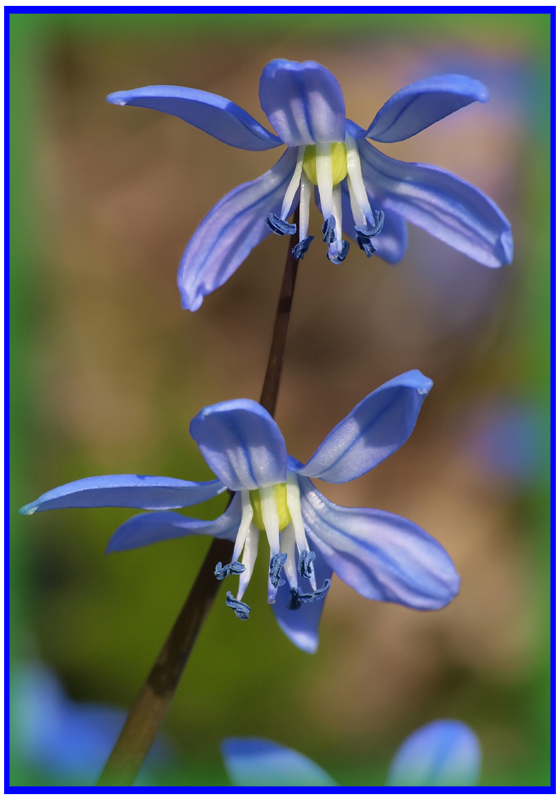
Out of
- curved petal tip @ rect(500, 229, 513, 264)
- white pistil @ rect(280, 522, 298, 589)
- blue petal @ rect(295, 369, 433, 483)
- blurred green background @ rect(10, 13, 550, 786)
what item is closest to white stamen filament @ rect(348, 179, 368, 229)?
curved petal tip @ rect(500, 229, 513, 264)

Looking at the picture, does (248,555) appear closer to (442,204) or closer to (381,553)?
(381,553)

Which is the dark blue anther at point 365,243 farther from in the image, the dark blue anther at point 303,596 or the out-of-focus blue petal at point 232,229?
the dark blue anther at point 303,596

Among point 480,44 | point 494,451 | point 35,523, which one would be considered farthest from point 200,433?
point 480,44

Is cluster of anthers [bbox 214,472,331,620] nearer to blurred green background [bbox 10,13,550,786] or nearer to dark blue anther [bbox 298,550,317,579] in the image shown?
dark blue anther [bbox 298,550,317,579]

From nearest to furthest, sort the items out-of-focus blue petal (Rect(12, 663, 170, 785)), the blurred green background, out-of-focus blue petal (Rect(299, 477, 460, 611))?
out-of-focus blue petal (Rect(299, 477, 460, 611)) < out-of-focus blue petal (Rect(12, 663, 170, 785)) < the blurred green background

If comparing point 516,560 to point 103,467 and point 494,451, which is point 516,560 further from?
point 103,467

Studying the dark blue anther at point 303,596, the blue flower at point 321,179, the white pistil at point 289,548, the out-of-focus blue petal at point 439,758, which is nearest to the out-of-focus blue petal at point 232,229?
the blue flower at point 321,179

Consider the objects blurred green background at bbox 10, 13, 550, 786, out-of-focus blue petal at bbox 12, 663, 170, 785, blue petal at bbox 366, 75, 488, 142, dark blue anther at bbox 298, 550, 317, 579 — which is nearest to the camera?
blue petal at bbox 366, 75, 488, 142
